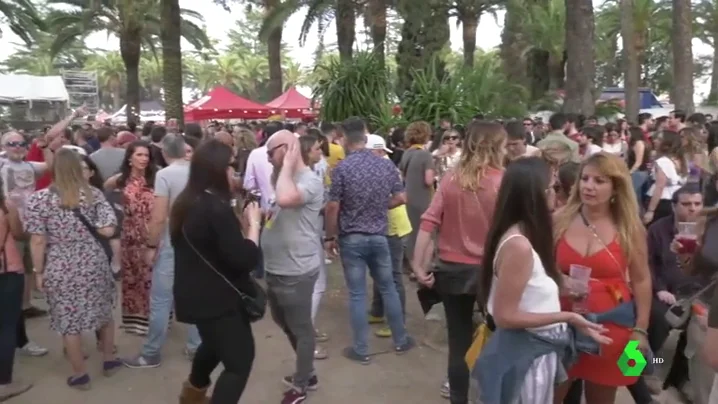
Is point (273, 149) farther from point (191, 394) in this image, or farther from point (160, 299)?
point (160, 299)

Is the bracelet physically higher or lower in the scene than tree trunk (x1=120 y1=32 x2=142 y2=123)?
lower

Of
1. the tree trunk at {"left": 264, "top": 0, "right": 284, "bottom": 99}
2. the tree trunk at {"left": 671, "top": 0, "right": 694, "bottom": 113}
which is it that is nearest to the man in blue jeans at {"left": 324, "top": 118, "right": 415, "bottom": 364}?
the tree trunk at {"left": 671, "top": 0, "right": 694, "bottom": 113}

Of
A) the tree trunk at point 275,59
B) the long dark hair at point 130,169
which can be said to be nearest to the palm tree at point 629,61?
the tree trunk at point 275,59

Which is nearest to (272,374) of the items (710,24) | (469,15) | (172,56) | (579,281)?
(579,281)

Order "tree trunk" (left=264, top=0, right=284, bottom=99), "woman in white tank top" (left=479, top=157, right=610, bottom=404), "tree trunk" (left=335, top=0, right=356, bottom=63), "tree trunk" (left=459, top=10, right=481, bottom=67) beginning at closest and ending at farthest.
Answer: "woman in white tank top" (left=479, top=157, right=610, bottom=404), "tree trunk" (left=335, top=0, right=356, bottom=63), "tree trunk" (left=459, top=10, right=481, bottom=67), "tree trunk" (left=264, top=0, right=284, bottom=99)

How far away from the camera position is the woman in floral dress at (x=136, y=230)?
612 cm

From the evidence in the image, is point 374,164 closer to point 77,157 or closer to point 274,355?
point 274,355

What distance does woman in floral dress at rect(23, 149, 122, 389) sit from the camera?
16.3 feet

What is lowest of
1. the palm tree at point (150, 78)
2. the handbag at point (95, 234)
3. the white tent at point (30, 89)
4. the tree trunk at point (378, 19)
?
the handbag at point (95, 234)

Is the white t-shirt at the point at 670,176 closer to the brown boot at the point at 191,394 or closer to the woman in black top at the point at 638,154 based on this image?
the woman in black top at the point at 638,154

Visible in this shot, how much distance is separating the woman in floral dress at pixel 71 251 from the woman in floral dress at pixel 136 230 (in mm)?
915

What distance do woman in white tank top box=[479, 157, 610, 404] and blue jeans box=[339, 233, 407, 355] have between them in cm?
246

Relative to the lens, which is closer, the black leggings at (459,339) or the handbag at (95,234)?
the black leggings at (459,339)

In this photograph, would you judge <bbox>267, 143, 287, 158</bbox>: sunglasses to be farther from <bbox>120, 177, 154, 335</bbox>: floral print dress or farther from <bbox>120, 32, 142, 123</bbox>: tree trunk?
<bbox>120, 32, 142, 123</bbox>: tree trunk
